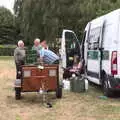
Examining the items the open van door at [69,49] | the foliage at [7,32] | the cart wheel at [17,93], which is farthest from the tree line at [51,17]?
the foliage at [7,32]

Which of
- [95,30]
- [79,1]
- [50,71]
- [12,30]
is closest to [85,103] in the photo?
[50,71]

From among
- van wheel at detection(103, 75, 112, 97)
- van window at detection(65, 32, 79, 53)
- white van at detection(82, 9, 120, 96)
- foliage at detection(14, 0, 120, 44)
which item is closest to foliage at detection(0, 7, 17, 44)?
foliage at detection(14, 0, 120, 44)

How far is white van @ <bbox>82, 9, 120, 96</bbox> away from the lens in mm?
14180

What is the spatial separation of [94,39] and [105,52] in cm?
211

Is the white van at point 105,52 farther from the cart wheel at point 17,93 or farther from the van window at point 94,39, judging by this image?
the cart wheel at point 17,93

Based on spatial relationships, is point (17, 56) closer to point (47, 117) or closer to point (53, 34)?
point (47, 117)

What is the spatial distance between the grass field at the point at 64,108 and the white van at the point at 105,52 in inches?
22.8

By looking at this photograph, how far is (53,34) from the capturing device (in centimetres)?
4731

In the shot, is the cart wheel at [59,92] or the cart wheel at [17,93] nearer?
the cart wheel at [17,93]

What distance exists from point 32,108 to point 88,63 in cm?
533

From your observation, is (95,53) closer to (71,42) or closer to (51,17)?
(71,42)

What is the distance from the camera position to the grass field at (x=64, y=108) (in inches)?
454

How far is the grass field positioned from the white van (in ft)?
1.90

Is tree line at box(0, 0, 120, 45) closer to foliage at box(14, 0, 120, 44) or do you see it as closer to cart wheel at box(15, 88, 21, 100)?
foliage at box(14, 0, 120, 44)
